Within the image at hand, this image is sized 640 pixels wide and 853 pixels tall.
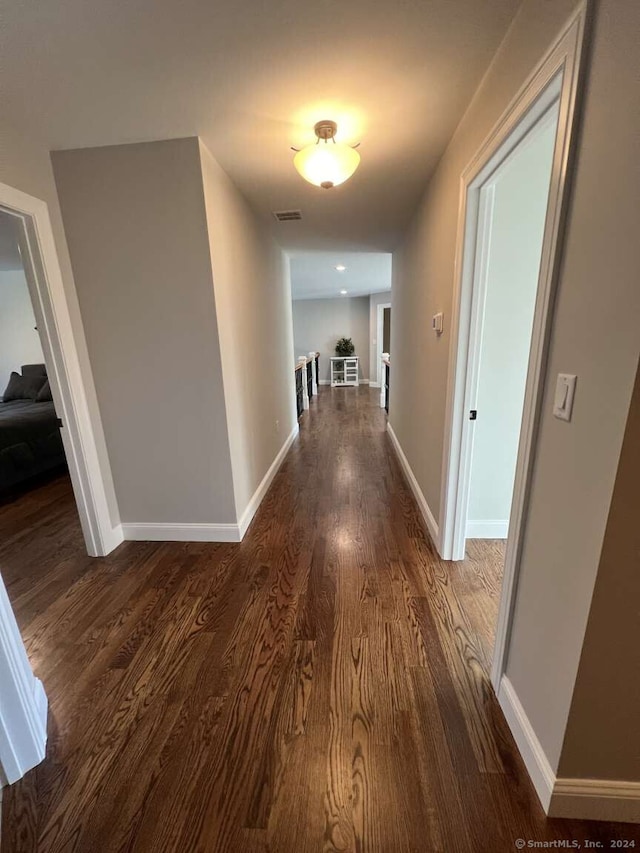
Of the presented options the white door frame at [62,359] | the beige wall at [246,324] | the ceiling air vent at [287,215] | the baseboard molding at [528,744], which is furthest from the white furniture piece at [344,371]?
the baseboard molding at [528,744]

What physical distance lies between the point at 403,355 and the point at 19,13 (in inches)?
124

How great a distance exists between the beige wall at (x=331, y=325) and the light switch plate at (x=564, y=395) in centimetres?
875

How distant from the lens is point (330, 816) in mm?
996

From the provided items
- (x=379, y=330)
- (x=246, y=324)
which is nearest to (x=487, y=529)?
(x=246, y=324)

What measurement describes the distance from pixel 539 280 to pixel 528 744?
141 cm

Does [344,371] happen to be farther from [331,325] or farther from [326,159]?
[326,159]

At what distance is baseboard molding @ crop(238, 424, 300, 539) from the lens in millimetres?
2479

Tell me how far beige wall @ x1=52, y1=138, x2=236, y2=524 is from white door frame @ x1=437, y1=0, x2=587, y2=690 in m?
1.35

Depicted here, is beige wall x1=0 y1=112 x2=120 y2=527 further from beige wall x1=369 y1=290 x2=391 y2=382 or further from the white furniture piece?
the white furniture piece

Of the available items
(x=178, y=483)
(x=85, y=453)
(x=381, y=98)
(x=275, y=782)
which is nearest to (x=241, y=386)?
(x=178, y=483)

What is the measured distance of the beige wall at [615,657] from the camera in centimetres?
76

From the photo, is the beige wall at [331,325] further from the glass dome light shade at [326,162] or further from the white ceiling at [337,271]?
the glass dome light shade at [326,162]

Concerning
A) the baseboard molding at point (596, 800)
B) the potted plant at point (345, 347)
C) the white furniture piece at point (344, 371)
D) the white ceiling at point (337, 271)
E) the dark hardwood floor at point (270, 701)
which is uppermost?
the white ceiling at point (337, 271)

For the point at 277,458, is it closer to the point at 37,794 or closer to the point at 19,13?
the point at 37,794
